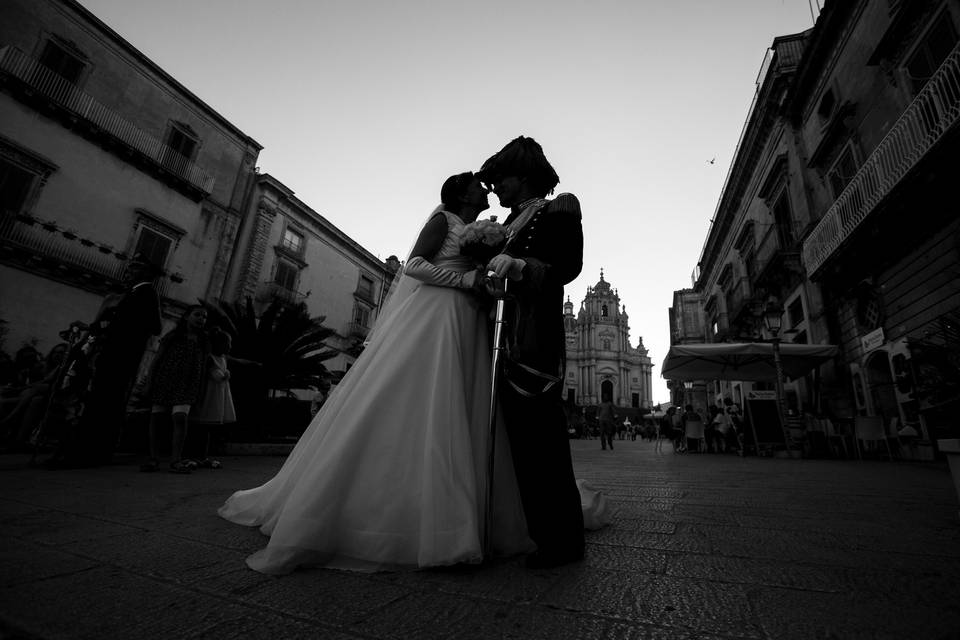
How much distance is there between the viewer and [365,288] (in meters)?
26.2

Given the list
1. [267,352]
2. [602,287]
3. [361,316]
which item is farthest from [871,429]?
[602,287]

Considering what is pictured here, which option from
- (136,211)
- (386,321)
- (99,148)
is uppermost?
(99,148)

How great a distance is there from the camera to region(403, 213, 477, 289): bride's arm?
5.89 feet

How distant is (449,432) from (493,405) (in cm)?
19

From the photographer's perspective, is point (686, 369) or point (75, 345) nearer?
point (75, 345)

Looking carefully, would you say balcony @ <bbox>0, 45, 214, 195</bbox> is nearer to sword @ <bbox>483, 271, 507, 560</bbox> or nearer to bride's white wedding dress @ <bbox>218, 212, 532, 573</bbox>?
bride's white wedding dress @ <bbox>218, 212, 532, 573</bbox>

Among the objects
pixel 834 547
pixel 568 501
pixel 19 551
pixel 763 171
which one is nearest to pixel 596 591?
pixel 568 501

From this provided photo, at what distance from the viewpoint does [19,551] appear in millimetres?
1266

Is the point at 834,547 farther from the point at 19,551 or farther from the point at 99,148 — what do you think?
the point at 99,148

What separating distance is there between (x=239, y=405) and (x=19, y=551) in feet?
19.8

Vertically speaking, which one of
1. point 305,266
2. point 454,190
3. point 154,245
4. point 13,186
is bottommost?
point 454,190

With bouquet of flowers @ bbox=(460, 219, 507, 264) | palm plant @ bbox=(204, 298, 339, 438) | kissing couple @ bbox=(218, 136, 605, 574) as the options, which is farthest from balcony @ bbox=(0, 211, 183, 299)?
bouquet of flowers @ bbox=(460, 219, 507, 264)

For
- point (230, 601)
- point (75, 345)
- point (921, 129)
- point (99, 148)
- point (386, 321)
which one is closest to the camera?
point (230, 601)

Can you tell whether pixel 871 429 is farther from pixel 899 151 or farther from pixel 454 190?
pixel 454 190
